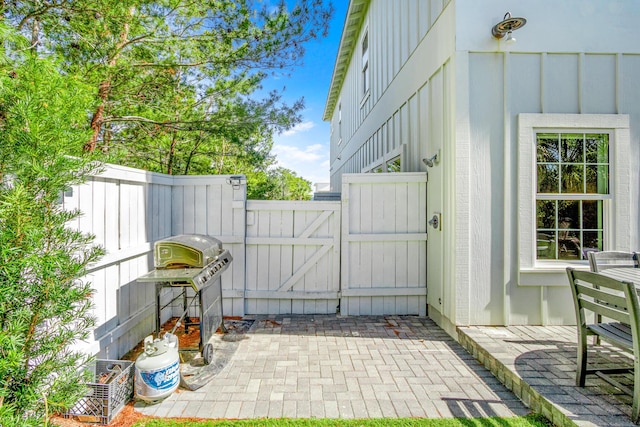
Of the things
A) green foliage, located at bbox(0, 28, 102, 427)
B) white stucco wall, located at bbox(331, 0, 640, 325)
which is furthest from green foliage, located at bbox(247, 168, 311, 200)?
green foliage, located at bbox(0, 28, 102, 427)

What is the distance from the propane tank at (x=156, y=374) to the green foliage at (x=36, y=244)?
56cm

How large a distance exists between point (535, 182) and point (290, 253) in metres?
3.22

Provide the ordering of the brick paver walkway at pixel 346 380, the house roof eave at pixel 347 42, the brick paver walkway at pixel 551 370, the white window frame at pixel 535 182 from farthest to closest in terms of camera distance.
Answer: the house roof eave at pixel 347 42, the white window frame at pixel 535 182, the brick paver walkway at pixel 346 380, the brick paver walkway at pixel 551 370

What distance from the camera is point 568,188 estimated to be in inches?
152

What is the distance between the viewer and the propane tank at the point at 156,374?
2547mm

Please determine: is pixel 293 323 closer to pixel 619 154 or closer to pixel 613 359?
pixel 613 359

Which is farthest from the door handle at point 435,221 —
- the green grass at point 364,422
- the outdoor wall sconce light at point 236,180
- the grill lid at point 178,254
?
the grill lid at point 178,254

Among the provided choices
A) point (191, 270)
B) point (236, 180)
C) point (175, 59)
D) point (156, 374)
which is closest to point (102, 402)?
point (156, 374)

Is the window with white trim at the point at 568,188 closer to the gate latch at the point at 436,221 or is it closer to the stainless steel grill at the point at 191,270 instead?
the gate latch at the point at 436,221

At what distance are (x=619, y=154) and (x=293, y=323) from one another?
14.6 feet

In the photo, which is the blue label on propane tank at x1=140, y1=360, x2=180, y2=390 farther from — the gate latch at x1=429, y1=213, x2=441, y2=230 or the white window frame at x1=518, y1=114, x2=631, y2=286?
the white window frame at x1=518, y1=114, x2=631, y2=286

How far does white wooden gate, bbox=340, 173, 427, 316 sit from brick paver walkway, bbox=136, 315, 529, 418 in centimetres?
64

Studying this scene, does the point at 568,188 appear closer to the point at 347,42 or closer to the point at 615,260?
the point at 615,260

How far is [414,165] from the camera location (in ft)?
16.7
